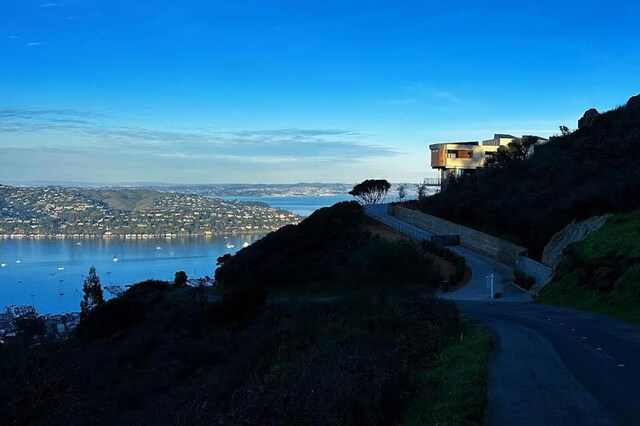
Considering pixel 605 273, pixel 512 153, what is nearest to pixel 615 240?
pixel 605 273

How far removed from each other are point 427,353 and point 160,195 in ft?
544

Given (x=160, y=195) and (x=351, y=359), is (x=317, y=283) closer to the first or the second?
(x=351, y=359)

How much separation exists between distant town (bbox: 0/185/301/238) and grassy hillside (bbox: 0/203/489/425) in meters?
94.3

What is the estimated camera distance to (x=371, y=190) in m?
64.3

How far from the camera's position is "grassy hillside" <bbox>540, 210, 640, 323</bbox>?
17203 mm

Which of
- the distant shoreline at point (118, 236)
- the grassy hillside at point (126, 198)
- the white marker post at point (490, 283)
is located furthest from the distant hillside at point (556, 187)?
the grassy hillside at point (126, 198)

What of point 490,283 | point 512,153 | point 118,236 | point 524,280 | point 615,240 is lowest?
point 118,236

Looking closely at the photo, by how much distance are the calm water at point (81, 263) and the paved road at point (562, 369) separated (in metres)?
59.7

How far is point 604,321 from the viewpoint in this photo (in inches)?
611

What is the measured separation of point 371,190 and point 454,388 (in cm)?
5607

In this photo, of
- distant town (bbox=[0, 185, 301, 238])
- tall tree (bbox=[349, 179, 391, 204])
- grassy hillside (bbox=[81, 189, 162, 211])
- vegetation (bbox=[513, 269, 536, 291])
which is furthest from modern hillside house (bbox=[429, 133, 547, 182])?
grassy hillside (bbox=[81, 189, 162, 211])

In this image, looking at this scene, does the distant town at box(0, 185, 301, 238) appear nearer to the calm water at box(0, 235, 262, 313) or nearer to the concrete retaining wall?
the calm water at box(0, 235, 262, 313)

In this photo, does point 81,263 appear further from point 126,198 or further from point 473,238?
point 473,238

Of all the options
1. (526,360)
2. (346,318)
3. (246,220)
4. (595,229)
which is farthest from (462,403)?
(246,220)
